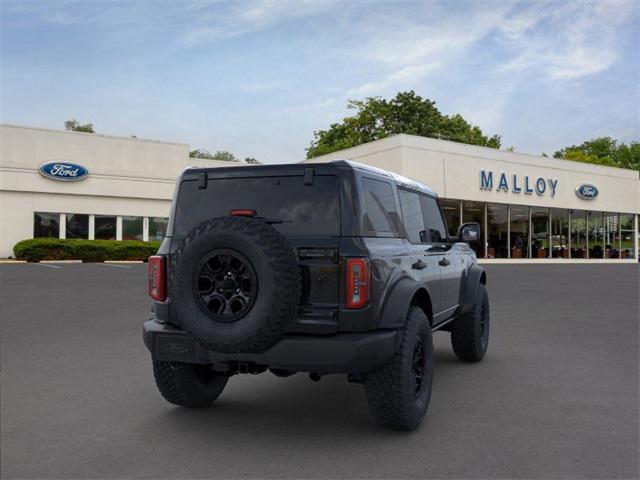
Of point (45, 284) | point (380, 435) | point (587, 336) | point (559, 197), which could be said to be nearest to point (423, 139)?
point (559, 197)

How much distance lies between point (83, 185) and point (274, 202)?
35.0 m

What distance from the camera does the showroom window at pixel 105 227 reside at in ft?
121

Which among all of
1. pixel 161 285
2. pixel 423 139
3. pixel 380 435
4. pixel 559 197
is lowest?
pixel 380 435

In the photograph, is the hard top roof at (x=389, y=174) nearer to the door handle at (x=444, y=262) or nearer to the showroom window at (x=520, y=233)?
the door handle at (x=444, y=262)

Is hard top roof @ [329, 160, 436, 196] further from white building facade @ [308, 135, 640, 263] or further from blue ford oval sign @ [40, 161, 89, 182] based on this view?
blue ford oval sign @ [40, 161, 89, 182]

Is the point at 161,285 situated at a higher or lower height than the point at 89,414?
higher

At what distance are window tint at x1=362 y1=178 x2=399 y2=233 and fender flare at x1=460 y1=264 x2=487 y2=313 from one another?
2.07 metres

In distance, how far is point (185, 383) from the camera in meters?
4.76

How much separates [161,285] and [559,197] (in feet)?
138

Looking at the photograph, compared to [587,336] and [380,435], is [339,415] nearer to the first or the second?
[380,435]

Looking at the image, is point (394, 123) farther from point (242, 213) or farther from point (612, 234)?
point (242, 213)

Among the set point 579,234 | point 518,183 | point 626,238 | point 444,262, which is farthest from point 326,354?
point 626,238

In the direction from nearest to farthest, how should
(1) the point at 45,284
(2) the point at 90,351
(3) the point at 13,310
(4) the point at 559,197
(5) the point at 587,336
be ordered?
(2) the point at 90,351 < (5) the point at 587,336 < (3) the point at 13,310 < (1) the point at 45,284 < (4) the point at 559,197

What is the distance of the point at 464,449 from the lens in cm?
399
